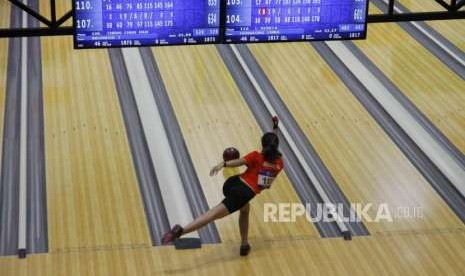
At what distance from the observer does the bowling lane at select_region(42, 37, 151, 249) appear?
31.1 ft

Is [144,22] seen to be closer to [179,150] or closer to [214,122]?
[179,150]

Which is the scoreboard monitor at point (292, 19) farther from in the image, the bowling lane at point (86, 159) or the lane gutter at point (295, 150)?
the bowling lane at point (86, 159)

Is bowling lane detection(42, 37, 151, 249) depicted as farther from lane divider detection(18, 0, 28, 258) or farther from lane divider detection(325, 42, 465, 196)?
lane divider detection(325, 42, 465, 196)

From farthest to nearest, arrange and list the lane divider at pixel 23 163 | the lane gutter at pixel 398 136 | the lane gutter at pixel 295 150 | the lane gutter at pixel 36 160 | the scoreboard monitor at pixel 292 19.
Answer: the lane gutter at pixel 398 136
the lane gutter at pixel 295 150
the lane gutter at pixel 36 160
the lane divider at pixel 23 163
the scoreboard monitor at pixel 292 19

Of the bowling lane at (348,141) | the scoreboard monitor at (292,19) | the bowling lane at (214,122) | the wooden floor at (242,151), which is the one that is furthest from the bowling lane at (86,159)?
the scoreboard monitor at (292,19)

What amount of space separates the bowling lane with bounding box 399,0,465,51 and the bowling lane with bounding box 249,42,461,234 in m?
2.05

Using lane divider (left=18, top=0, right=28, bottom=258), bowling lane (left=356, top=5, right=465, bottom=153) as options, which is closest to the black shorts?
lane divider (left=18, top=0, right=28, bottom=258)

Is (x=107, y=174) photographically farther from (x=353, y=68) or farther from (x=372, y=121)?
(x=353, y=68)

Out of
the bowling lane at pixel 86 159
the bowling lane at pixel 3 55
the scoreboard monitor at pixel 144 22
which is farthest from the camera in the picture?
the bowling lane at pixel 3 55

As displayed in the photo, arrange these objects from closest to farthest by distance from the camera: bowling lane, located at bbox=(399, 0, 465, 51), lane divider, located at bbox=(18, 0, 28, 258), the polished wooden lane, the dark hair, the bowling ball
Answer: the dark hair → the polished wooden lane → the bowling ball → lane divider, located at bbox=(18, 0, 28, 258) → bowling lane, located at bbox=(399, 0, 465, 51)

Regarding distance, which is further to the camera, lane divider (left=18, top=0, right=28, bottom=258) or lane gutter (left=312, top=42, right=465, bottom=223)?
lane gutter (left=312, top=42, right=465, bottom=223)

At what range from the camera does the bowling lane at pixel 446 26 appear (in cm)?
1411

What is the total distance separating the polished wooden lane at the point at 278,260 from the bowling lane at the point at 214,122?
11.5 inches

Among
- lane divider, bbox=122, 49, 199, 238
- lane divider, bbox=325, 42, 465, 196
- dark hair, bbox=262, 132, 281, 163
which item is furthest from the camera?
lane divider, bbox=325, 42, 465, 196
